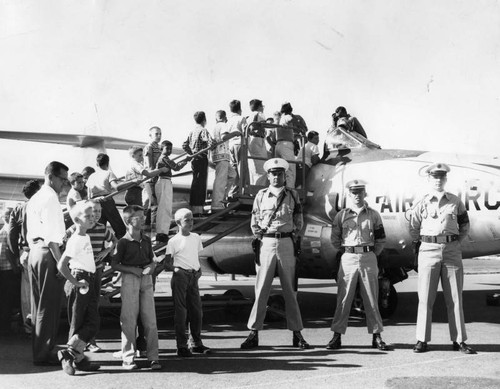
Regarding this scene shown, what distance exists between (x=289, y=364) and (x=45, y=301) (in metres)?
2.55


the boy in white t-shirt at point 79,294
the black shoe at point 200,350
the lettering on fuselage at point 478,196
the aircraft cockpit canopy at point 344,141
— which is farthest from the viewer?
the aircraft cockpit canopy at point 344,141

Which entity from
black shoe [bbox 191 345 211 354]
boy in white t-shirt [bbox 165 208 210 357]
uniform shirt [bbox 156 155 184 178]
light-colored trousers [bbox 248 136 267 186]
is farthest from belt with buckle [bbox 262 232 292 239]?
light-colored trousers [bbox 248 136 267 186]

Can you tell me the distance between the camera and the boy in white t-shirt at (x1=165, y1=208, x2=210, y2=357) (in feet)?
22.6

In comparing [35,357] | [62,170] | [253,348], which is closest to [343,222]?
[253,348]

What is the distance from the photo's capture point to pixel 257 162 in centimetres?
1008

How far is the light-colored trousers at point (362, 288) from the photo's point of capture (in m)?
7.19

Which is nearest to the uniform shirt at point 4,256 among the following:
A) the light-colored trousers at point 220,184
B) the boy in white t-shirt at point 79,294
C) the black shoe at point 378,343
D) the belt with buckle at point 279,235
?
the boy in white t-shirt at point 79,294

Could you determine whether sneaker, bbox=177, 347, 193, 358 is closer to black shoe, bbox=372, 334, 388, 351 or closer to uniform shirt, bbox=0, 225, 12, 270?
black shoe, bbox=372, 334, 388, 351

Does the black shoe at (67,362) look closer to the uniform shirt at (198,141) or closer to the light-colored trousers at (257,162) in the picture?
the uniform shirt at (198,141)

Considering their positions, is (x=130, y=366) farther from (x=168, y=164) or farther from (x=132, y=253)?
(x=168, y=164)

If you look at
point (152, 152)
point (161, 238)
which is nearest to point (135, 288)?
point (161, 238)

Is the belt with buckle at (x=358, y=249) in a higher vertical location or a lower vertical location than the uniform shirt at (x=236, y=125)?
lower

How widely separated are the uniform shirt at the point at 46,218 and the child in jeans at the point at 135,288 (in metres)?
0.63

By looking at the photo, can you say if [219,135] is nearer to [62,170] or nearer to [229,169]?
[229,169]
